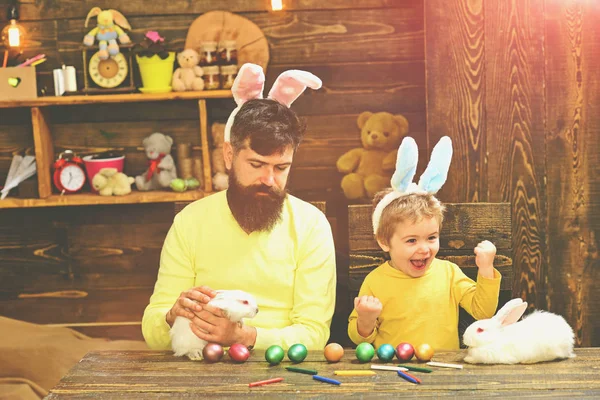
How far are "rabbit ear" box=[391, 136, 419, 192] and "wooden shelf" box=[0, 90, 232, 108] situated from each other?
4.70ft

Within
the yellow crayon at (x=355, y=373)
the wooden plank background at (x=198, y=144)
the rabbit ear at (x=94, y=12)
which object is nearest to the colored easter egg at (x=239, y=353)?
the yellow crayon at (x=355, y=373)

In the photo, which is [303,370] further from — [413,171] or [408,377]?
[413,171]

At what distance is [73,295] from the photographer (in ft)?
13.0

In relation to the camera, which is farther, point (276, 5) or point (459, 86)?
point (276, 5)

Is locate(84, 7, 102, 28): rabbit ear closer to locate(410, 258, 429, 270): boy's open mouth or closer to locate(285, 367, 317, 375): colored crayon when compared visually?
locate(410, 258, 429, 270): boy's open mouth

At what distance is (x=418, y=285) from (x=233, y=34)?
1794 millimetres

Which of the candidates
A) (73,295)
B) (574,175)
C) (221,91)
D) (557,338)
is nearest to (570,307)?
(574,175)

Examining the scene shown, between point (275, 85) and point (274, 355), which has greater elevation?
point (275, 85)

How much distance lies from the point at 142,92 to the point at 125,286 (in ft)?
3.10

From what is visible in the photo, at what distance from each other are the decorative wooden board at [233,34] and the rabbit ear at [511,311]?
79.2 inches

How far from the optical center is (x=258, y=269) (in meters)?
2.25

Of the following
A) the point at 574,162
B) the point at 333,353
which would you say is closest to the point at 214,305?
the point at 333,353

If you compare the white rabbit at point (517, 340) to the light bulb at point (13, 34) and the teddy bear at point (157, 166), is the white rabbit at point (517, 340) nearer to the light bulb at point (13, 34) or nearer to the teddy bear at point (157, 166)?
the teddy bear at point (157, 166)

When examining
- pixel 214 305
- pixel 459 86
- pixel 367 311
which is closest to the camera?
pixel 214 305
